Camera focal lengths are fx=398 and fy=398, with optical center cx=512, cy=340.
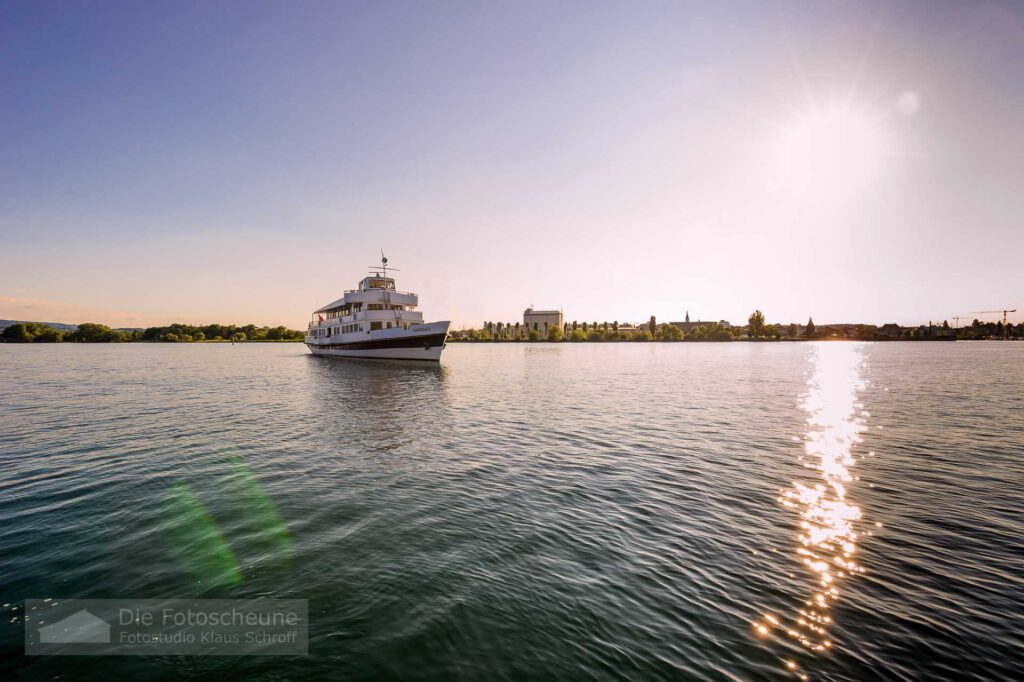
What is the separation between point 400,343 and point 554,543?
157 ft

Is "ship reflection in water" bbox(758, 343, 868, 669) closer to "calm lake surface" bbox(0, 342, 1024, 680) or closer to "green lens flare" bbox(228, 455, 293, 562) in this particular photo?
"calm lake surface" bbox(0, 342, 1024, 680)

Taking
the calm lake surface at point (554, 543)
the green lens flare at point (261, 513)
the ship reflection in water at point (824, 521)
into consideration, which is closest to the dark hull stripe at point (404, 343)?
the calm lake surface at point (554, 543)

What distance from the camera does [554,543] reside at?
784 centimetres

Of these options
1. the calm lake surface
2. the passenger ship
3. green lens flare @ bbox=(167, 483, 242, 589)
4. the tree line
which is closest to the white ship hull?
the passenger ship

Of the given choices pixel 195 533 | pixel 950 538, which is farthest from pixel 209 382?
pixel 950 538

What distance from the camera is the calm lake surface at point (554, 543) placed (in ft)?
16.5

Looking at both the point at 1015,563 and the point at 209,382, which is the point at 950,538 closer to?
the point at 1015,563

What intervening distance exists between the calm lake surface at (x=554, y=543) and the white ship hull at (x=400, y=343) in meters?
31.0

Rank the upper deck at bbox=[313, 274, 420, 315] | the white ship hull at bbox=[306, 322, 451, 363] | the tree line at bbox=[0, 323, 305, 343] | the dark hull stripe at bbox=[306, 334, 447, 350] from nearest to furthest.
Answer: the white ship hull at bbox=[306, 322, 451, 363], the dark hull stripe at bbox=[306, 334, 447, 350], the upper deck at bbox=[313, 274, 420, 315], the tree line at bbox=[0, 323, 305, 343]

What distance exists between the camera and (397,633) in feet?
17.5

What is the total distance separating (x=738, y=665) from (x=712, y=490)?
6.41 m

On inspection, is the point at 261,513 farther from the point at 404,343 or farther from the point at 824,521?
the point at 404,343

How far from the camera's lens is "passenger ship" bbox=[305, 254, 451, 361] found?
166 ft

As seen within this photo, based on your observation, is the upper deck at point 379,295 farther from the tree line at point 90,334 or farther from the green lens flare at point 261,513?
the tree line at point 90,334
